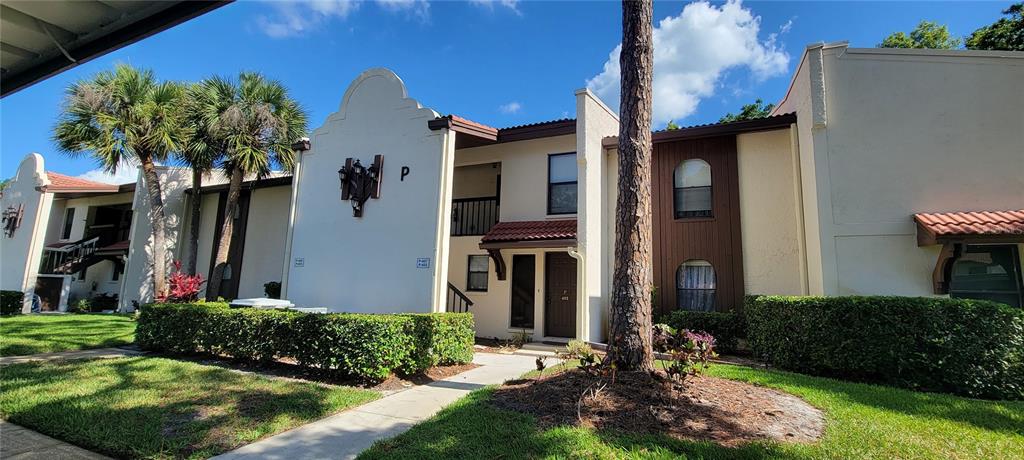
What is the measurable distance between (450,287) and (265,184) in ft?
27.6

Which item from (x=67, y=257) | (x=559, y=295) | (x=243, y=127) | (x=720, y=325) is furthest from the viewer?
(x=67, y=257)

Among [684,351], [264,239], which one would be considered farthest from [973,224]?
[264,239]

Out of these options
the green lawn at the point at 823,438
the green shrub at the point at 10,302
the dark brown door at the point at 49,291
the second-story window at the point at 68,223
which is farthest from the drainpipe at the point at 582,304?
the second-story window at the point at 68,223

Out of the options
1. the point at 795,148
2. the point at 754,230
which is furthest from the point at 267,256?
the point at 795,148

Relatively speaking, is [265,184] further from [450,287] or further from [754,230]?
[754,230]

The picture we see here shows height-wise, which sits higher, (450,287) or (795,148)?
(795,148)

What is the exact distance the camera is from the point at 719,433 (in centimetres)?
426

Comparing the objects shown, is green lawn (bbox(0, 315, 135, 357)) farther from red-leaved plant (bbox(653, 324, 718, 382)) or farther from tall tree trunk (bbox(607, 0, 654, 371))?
red-leaved plant (bbox(653, 324, 718, 382))

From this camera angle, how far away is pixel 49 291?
61.6 feet

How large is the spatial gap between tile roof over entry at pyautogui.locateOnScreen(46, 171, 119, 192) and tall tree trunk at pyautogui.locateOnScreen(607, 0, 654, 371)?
22.6 metres

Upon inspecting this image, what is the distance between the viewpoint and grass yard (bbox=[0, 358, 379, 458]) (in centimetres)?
444

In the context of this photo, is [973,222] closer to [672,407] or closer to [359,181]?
[672,407]

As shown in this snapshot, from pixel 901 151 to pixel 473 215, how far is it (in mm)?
9962

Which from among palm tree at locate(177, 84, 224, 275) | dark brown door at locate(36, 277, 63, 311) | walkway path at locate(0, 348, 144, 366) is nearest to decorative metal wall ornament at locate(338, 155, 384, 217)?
walkway path at locate(0, 348, 144, 366)
